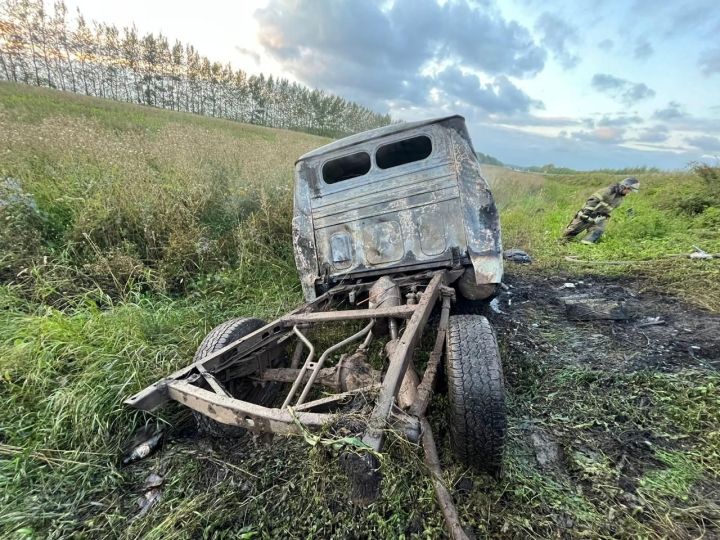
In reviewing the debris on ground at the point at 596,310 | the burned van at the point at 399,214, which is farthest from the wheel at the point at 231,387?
the debris on ground at the point at 596,310

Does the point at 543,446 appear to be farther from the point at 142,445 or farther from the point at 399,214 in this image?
the point at 142,445

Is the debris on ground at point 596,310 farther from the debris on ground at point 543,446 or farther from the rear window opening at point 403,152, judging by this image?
the rear window opening at point 403,152

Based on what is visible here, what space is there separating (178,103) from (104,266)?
36829 millimetres

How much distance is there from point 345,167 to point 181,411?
2.99m

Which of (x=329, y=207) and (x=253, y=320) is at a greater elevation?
(x=329, y=207)

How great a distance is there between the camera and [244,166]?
6.54 meters

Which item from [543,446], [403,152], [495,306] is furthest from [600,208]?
[543,446]

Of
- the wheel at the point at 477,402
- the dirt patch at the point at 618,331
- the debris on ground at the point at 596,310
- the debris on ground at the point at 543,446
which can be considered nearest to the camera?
the wheel at the point at 477,402

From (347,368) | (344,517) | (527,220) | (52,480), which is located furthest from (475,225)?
(527,220)

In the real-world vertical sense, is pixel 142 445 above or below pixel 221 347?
below

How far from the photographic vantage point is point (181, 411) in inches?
102

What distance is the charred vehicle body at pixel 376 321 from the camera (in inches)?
70.6

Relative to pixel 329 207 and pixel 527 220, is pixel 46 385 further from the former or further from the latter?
pixel 527 220

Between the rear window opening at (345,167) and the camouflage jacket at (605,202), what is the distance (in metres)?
6.30
